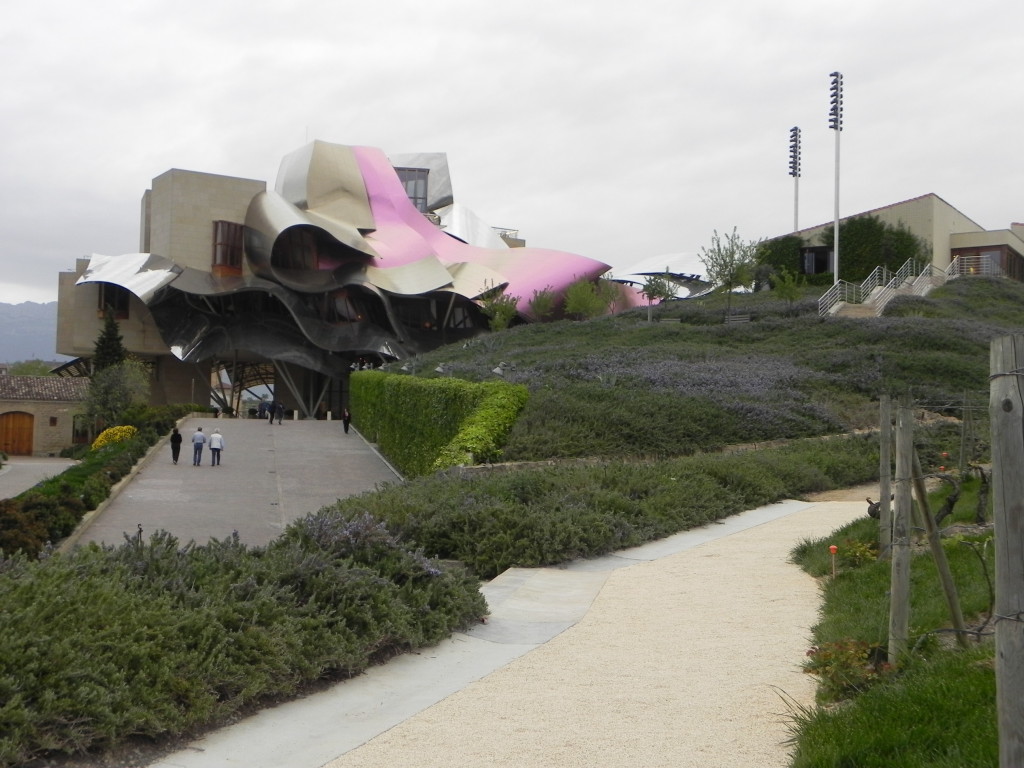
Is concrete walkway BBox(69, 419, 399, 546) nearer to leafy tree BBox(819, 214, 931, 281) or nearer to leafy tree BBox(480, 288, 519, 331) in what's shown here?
leafy tree BBox(480, 288, 519, 331)

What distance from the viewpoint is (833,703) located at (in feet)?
16.3

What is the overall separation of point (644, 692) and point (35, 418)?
46195mm

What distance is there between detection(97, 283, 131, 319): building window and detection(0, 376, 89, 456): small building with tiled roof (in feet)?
17.4

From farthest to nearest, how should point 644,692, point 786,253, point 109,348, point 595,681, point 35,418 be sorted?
point 786,253 → point 109,348 → point 35,418 → point 595,681 → point 644,692

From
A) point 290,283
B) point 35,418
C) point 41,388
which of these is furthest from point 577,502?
point 41,388

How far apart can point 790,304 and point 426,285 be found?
1922cm

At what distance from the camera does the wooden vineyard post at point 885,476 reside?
280 inches

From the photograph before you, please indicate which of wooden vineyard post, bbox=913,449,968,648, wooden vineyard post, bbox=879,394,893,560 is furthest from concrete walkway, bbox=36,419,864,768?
wooden vineyard post, bbox=913,449,968,648

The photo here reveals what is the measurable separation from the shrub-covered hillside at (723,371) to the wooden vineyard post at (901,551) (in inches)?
193

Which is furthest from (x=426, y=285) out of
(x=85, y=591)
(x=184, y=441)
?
(x=85, y=591)

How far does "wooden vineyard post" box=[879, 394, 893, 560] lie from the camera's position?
710cm

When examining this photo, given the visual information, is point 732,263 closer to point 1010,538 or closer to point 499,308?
point 499,308

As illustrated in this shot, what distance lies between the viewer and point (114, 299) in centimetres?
5034

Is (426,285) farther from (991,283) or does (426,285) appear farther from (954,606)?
(954,606)
